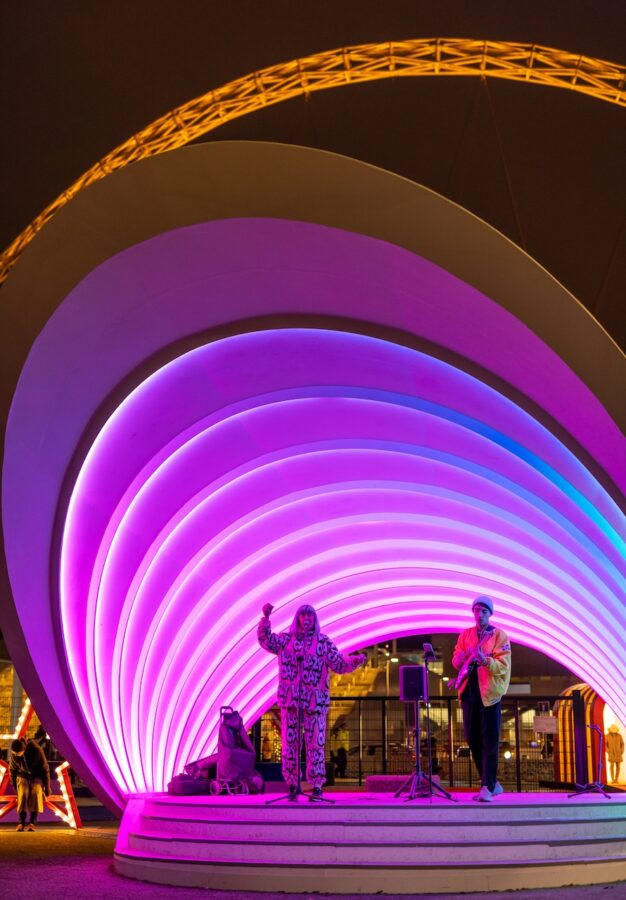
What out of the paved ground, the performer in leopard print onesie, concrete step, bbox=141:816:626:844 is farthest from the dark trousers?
the paved ground

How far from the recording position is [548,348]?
9.64m

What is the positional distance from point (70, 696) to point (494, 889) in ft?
24.3

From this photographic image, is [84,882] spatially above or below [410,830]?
below

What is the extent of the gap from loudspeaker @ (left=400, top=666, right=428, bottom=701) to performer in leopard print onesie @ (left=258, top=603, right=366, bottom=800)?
0.91 m

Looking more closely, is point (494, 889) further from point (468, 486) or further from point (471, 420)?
point (468, 486)

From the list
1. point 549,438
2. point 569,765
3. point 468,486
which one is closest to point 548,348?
point 549,438

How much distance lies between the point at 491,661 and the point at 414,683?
0.99m

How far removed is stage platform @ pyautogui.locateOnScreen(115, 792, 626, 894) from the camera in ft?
29.8

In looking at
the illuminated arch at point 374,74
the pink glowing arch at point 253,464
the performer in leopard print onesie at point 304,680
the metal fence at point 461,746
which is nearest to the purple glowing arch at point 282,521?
the pink glowing arch at point 253,464

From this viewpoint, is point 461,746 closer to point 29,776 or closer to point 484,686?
point 29,776

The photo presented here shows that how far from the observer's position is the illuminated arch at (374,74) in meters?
13.2

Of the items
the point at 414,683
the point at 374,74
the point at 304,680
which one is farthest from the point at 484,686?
the point at 374,74

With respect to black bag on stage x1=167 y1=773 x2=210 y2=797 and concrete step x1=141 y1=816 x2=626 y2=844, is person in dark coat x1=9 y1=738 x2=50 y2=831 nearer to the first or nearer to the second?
black bag on stage x1=167 y1=773 x2=210 y2=797

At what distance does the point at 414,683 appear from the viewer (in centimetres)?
1149
